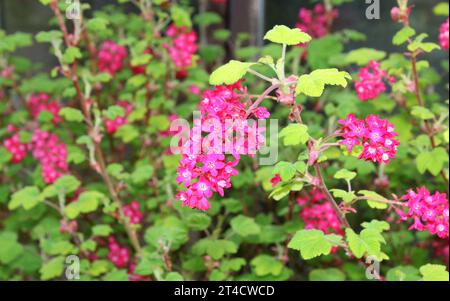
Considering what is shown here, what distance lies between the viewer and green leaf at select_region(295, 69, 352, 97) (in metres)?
1.24

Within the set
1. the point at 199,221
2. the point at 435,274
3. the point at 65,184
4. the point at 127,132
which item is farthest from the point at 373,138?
the point at 127,132

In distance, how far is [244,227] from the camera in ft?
6.77

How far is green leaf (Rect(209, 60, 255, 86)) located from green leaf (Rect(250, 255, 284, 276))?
96 cm

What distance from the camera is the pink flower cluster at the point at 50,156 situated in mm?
2359

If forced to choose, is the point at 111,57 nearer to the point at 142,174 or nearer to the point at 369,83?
the point at 142,174

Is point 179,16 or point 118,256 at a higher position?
point 179,16

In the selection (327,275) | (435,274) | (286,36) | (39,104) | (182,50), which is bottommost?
(327,275)

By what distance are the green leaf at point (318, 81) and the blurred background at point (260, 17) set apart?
1.95 meters

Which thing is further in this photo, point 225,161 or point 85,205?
point 225,161

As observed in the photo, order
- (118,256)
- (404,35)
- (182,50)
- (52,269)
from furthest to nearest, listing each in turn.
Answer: (182,50), (118,256), (52,269), (404,35)

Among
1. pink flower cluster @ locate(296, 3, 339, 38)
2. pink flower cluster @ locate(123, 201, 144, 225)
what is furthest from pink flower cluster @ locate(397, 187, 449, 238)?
pink flower cluster @ locate(296, 3, 339, 38)

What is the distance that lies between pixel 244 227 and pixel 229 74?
908 millimetres

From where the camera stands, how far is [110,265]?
2.26m
